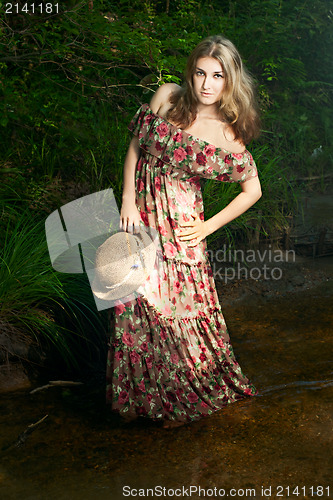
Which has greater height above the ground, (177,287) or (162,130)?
(162,130)

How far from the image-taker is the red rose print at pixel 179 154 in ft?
8.39

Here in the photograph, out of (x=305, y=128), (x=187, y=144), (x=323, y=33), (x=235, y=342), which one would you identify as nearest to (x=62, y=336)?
(x=235, y=342)

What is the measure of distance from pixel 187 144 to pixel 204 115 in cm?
18

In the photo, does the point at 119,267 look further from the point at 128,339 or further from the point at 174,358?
the point at 174,358

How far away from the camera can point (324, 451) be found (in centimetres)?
246

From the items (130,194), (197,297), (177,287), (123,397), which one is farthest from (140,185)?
(123,397)

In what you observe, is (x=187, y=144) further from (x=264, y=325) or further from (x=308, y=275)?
(x=308, y=275)

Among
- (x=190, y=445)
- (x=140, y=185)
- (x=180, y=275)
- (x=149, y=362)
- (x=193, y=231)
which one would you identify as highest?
(x=140, y=185)

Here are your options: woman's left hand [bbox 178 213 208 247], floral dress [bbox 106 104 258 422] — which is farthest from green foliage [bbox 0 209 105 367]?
woman's left hand [bbox 178 213 208 247]

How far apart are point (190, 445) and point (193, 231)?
0.99 metres

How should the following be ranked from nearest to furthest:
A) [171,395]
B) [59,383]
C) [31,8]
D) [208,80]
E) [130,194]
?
[208,80] < [130,194] < [171,395] < [59,383] < [31,8]

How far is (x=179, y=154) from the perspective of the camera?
2.56m

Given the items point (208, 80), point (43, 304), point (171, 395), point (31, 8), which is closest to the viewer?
point (208, 80)

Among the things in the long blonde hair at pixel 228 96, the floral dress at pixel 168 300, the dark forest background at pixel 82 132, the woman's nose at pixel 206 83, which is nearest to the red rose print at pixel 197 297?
the floral dress at pixel 168 300
